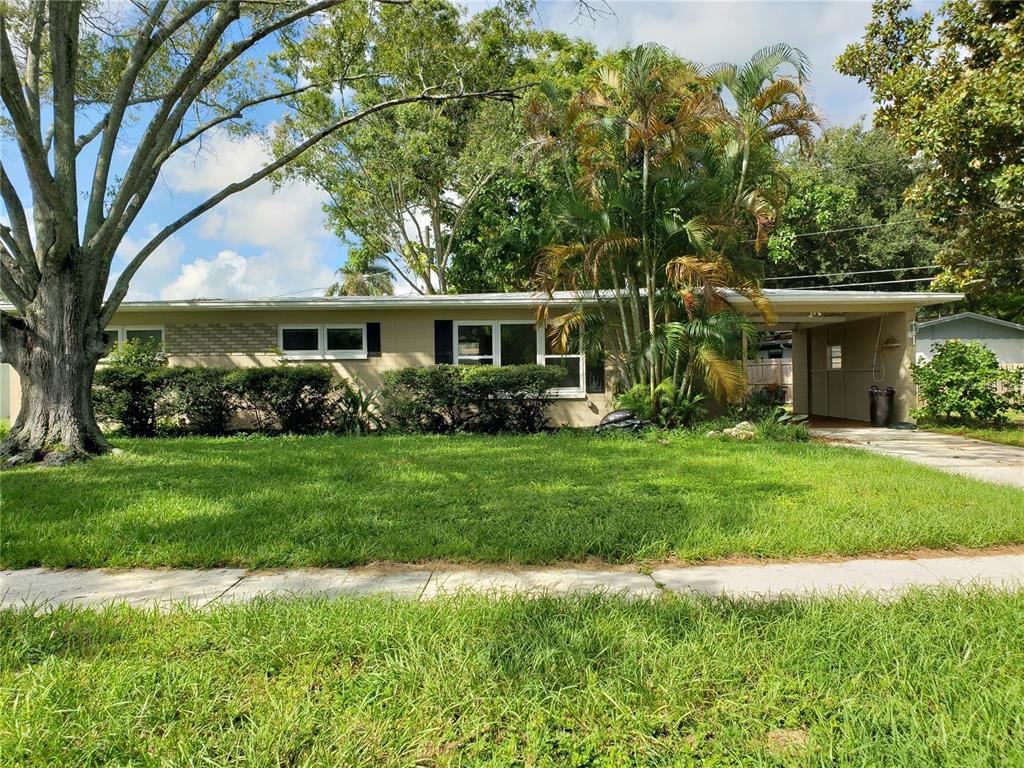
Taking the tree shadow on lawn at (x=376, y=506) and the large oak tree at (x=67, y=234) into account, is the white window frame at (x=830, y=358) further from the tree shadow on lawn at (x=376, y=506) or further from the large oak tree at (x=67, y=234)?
the large oak tree at (x=67, y=234)

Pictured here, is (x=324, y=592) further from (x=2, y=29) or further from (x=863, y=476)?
(x=2, y=29)

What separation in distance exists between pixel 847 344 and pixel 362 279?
672 inches

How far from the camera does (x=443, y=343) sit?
39.7 ft

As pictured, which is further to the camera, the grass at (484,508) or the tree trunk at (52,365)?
the tree trunk at (52,365)

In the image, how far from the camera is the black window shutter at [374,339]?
12.1m

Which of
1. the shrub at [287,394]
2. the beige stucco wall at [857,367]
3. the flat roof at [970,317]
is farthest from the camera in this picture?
the flat roof at [970,317]

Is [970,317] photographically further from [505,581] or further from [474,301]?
[505,581]

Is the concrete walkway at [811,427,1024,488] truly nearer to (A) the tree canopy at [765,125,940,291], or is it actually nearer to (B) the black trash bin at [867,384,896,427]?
(B) the black trash bin at [867,384,896,427]

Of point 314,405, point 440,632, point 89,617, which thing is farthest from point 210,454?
point 440,632

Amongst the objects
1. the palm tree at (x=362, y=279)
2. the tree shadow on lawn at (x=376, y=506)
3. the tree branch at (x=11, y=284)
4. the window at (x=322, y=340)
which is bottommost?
the tree shadow on lawn at (x=376, y=506)

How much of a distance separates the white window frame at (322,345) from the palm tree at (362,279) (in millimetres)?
10739

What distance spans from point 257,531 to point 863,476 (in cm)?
614

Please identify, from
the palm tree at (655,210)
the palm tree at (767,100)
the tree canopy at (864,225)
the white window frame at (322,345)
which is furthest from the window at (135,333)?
the tree canopy at (864,225)

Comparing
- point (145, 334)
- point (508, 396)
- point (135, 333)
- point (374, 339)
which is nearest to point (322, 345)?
point (374, 339)
